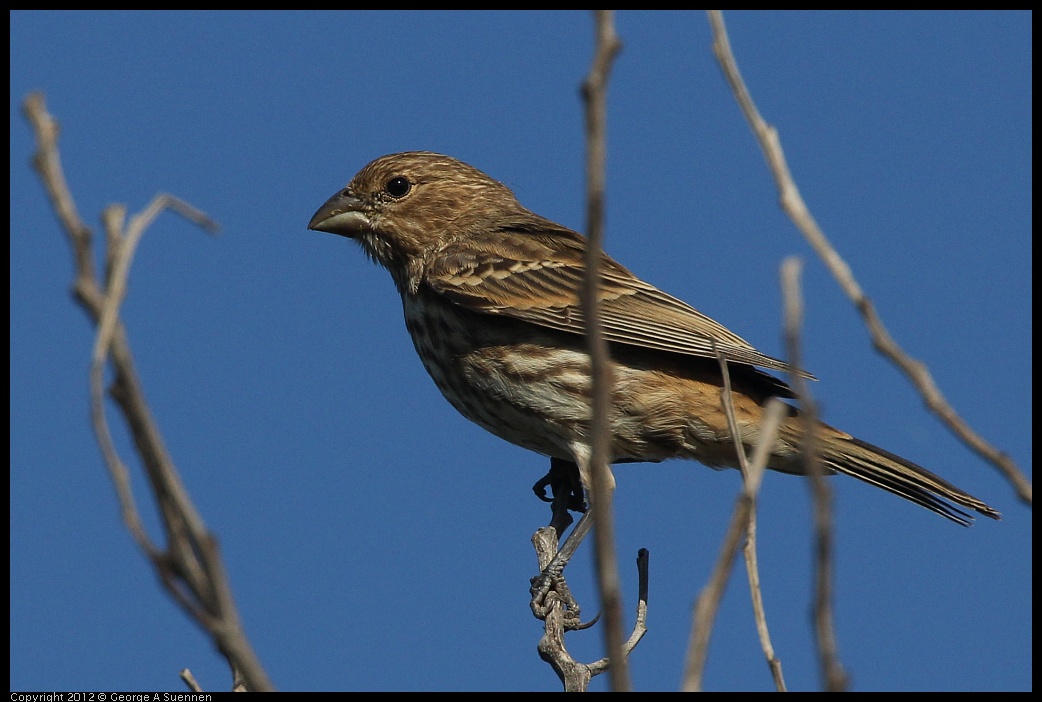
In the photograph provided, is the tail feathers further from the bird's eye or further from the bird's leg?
the bird's eye

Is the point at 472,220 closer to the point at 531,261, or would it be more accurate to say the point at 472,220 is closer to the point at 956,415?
the point at 531,261

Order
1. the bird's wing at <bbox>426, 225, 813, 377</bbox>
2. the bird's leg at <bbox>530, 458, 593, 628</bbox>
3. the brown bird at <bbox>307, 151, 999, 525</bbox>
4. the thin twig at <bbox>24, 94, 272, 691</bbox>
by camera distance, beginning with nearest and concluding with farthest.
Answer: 1. the thin twig at <bbox>24, 94, 272, 691</bbox>
2. the bird's leg at <bbox>530, 458, 593, 628</bbox>
3. the brown bird at <bbox>307, 151, 999, 525</bbox>
4. the bird's wing at <bbox>426, 225, 813, 377</bbox>

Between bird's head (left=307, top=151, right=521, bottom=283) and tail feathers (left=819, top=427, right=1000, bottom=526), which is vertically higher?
bird's head (left=307, top=151, right=521, bottom=283)

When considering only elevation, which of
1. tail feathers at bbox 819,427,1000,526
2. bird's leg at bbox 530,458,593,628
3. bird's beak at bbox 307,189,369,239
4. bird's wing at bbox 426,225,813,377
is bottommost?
bird's leg at bbox 530,458,593,628

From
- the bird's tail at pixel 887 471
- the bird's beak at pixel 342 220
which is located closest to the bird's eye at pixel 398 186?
the bird's beak at pixel 342 220

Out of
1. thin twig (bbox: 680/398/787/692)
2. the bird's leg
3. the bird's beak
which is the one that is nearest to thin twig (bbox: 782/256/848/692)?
thin twig (bbox: 680/398/787/692)

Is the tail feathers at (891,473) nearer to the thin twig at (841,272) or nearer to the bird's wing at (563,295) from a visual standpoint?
the bird's wing at (563,295)

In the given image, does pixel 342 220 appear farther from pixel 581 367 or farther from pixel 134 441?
pixel 134 441
